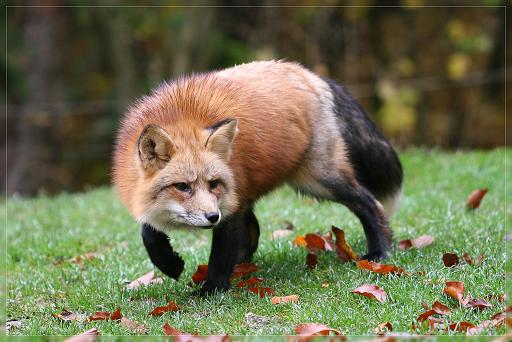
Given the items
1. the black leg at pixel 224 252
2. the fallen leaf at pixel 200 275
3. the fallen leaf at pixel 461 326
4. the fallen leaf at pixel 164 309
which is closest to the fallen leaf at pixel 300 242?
the fallen leaf at pixel 200 275

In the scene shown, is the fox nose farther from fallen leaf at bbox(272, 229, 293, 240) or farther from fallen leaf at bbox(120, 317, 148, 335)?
fallen leaf at bbox(272, 229, 293, 240)

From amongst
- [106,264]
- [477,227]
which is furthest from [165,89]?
[477,227]

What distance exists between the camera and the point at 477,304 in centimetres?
455

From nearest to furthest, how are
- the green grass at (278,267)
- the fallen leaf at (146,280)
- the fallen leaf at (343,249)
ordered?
1. the green grass at (278,267)
2. the fallen leaf at (146,280)
3. the fallen leaf at (343,249)

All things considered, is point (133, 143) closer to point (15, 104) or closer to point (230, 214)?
point (230, 214)

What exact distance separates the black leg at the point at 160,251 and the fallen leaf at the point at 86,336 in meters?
1.24

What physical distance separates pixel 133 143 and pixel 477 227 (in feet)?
11.1

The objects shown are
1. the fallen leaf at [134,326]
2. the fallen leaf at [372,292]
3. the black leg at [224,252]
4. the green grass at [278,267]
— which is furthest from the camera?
the black leg at [224,252]

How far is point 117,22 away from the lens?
16844 millimetres

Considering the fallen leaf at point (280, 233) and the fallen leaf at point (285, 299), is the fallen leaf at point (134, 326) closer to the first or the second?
the fallen leaf at point (285, 299)

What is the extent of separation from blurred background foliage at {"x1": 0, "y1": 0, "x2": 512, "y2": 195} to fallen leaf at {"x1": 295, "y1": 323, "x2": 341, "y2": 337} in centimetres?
1218

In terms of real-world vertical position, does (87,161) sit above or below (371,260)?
below

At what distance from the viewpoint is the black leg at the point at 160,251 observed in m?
5.70

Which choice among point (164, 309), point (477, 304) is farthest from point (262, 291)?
A: point (477, 304)
